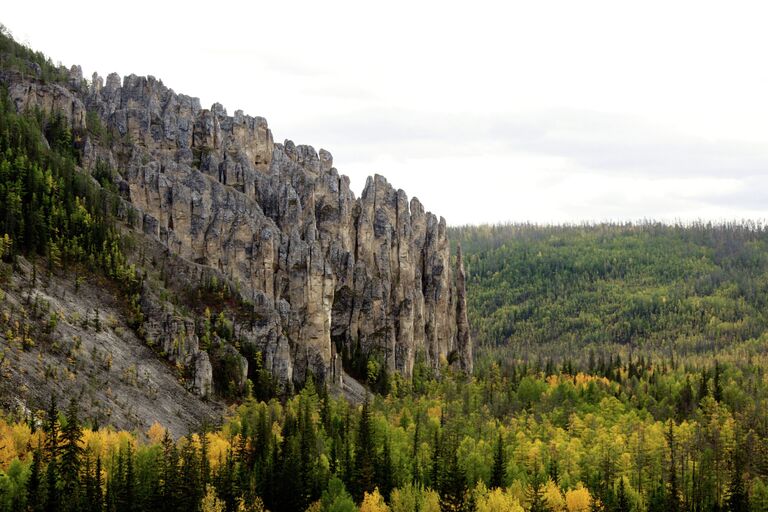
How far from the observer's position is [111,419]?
399ft

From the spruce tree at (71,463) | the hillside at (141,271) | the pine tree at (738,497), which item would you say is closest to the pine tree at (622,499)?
the pine tree at (738,497)

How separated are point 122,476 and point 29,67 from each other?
12752cm

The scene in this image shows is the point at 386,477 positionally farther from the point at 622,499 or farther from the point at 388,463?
the point at 622,499

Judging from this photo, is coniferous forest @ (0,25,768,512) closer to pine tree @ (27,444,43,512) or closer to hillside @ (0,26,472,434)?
pine tree @ (27,444,43,512)

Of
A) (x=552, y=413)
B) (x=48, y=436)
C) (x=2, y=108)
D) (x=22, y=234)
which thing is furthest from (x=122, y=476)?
(x=2, y=108)

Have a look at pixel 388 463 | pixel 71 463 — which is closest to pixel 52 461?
pixel 71 463

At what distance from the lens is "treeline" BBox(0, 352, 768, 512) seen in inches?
3834

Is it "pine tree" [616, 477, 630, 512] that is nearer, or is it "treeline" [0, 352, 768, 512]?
"treeline" [0, 352, 768, 512]

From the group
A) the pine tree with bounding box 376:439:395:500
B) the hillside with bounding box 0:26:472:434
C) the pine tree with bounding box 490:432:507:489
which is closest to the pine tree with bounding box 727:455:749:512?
the pine tree with bounding box 490:432:507:489

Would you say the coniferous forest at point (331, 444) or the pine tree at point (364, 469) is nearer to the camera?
the coniferous forest at point (331, 444)

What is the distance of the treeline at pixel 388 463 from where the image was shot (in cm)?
9738

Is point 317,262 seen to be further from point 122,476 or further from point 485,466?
point 122,476

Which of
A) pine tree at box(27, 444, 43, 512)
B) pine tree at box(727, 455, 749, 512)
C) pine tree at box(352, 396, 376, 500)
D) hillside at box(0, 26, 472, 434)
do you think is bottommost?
pine tree at box(727, 455, 749, 512)

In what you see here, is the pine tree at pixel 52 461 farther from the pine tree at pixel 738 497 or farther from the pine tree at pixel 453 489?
the pine tree at pixel 738 497
